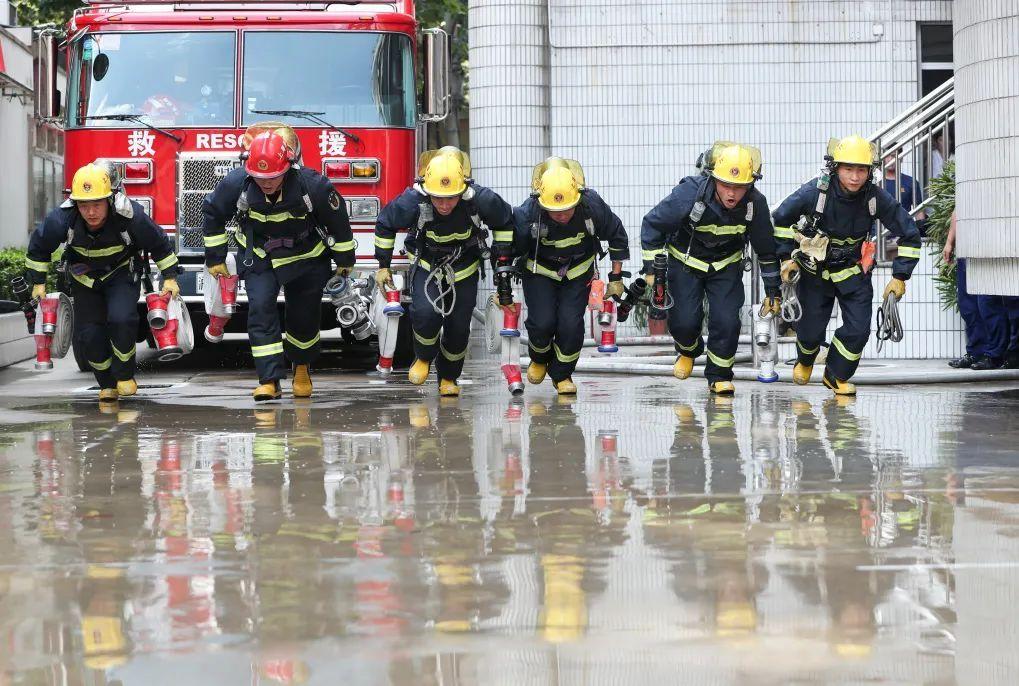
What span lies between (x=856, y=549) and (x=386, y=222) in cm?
546

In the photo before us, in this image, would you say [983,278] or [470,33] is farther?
[470,33]

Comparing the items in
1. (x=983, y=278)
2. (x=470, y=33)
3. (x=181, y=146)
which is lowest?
(x=983, y=278)

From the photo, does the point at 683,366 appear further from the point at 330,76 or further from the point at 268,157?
the point at 330,76

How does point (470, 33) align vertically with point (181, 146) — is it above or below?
above

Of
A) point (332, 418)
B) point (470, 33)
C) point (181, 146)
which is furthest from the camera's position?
point (470, 33)

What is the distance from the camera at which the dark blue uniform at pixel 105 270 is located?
990cm

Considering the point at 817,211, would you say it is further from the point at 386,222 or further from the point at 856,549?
the point at 856,549

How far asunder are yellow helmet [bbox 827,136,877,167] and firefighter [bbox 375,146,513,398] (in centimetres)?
211

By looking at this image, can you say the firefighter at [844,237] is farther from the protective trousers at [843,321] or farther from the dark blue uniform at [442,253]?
the dark blue uniform at [442,253]

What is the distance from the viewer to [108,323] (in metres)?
10.2

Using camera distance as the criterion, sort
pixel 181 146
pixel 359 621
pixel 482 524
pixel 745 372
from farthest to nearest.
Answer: pixel 181 146, pixel 745 372, pixel 482 524, pixel 359 621

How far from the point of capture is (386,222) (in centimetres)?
1002

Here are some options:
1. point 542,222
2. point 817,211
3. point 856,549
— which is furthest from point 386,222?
point 856,549

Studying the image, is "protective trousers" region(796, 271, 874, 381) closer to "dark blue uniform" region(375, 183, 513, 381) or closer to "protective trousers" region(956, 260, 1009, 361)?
"protective trousers" region(956, 260, 1009, 361)
